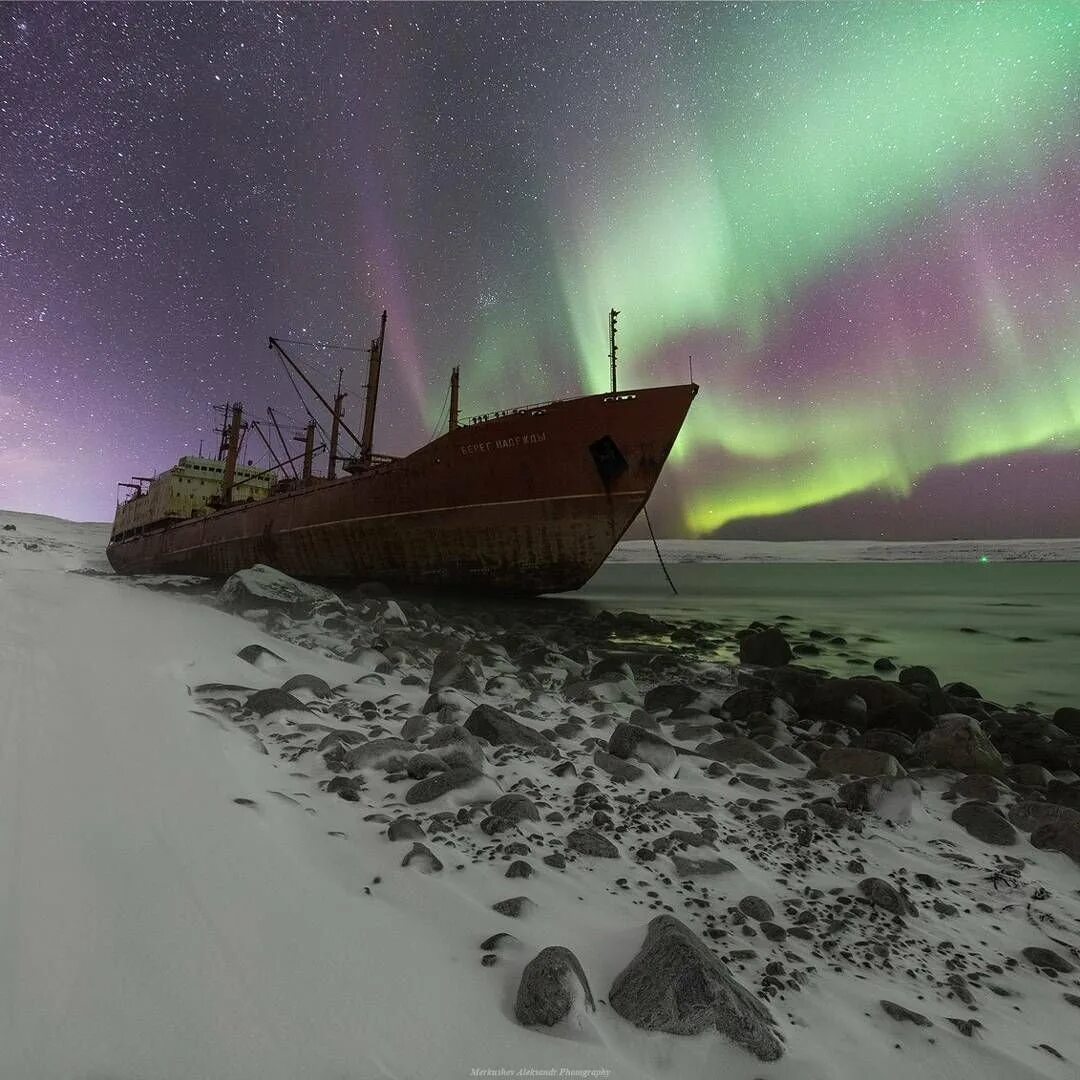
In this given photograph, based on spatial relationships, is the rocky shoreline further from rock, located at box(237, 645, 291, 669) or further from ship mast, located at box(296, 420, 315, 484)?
ship mast, located at box(296, 420, 315, 484)

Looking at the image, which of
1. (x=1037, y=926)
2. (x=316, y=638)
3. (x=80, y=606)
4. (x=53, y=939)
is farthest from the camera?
(x=316, y=638)

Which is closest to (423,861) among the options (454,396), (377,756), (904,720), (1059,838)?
(377,756)

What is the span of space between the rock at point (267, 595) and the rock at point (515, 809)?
7.90 metres

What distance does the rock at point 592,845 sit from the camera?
2875 millimetres

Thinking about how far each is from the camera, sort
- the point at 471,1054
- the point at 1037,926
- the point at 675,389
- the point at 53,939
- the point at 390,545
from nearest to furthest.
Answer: the point at 471,1054
the point at 53,939
the point at 1037,926
the point at 675,389
the point at 390,545

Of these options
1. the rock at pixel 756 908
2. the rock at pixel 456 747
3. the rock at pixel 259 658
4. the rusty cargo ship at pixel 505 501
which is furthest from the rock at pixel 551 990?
the rusty cargo ship at pixel 505 501

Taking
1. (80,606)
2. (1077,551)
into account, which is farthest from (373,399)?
(1077,551)

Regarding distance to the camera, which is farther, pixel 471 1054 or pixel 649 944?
pixel 649 944

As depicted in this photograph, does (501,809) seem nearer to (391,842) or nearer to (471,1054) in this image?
(391,842)

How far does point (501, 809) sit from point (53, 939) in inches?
78.6

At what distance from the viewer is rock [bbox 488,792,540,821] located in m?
3.15

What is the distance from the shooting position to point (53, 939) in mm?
1674

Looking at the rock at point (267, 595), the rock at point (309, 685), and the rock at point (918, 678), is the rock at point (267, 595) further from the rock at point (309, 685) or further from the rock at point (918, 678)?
the rock at point (918, 678)

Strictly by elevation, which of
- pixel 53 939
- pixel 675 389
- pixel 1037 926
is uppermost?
pixel 675 389
